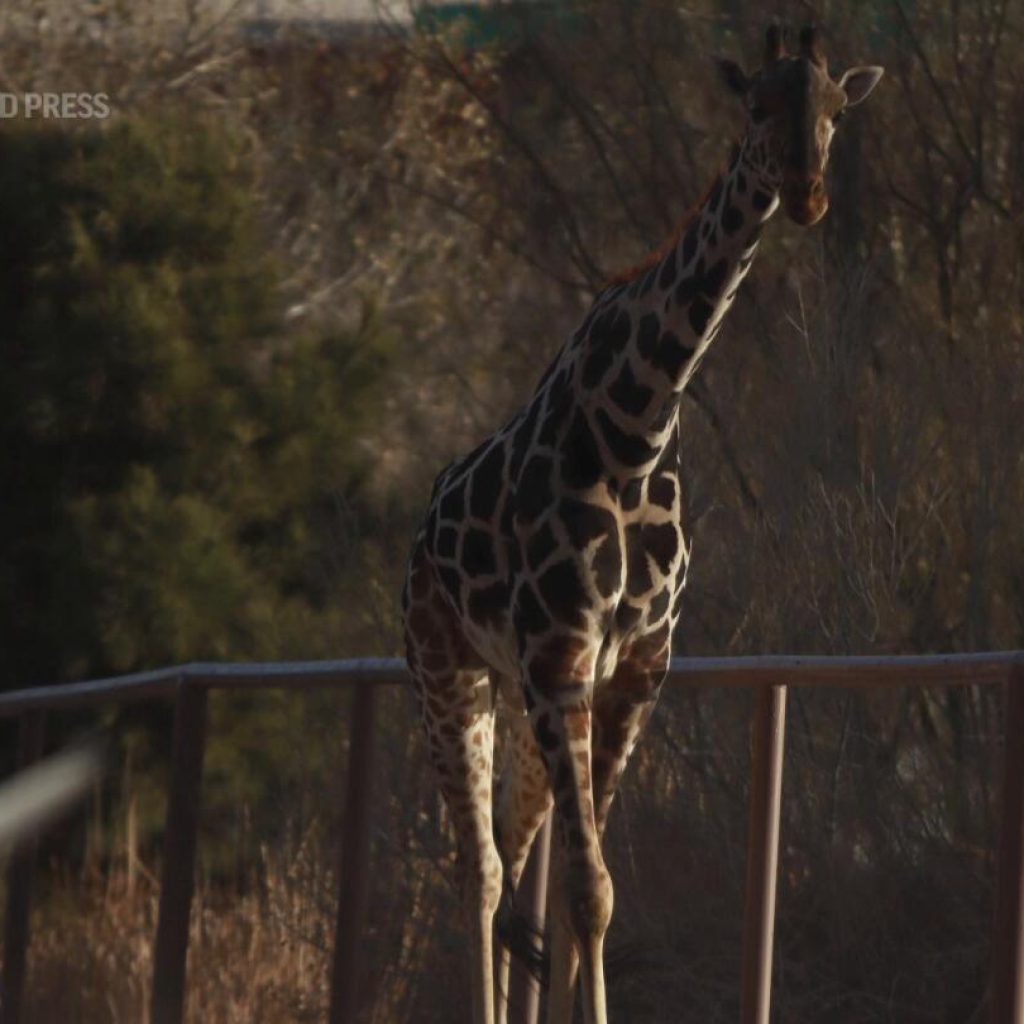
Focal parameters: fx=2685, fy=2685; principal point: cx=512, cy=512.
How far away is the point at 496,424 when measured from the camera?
15.2 m

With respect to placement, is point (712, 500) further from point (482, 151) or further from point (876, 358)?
point (482, 151)

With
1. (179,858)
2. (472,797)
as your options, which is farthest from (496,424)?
(472,797)

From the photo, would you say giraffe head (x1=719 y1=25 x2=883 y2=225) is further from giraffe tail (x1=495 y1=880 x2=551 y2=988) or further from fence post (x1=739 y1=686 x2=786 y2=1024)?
giraffe tail (x1=495 y1=880 x2=551 y2=988)

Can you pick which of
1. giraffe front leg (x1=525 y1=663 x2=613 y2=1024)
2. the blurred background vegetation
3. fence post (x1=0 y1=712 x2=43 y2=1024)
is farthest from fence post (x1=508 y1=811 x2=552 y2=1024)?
Answer: fence post (x1=0 y1=712 x2=43 y2=1024)

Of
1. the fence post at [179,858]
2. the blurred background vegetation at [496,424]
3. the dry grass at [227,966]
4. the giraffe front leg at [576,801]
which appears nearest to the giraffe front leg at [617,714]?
the giraffe front leg at [576,801]

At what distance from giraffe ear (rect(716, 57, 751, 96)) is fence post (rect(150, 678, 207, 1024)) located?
2.52 metres

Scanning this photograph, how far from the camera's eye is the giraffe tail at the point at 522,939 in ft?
17.2

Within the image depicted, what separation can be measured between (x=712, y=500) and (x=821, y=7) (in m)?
3.07

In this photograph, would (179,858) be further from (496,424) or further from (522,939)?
(496,424)

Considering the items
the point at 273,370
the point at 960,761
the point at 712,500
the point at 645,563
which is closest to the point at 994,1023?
the point at 645,563

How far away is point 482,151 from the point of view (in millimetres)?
19984

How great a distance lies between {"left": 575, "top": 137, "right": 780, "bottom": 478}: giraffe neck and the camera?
176 inches

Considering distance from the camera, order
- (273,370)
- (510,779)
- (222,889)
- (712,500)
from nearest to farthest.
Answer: (510,779) < (712,500) < (222,889) < (273,370)

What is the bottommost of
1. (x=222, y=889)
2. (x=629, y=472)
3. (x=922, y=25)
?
(x=222, y=889)
